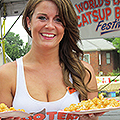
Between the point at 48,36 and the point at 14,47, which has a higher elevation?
the point at 14,47

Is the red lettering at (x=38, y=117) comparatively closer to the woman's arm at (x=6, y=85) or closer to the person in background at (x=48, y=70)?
the person in background at (x=48, y=70)

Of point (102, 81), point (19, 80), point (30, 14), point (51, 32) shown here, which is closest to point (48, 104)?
point (19, 80)

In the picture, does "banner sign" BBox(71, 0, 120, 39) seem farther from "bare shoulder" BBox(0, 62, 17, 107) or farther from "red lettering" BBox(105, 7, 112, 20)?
"bare shoulder" BBox(0, 62, 17, 107)

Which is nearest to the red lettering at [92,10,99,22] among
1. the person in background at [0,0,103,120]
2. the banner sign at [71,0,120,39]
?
the banner sign at [71,0,120,39]

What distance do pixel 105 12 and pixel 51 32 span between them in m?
3.79

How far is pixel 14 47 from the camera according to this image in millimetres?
32281

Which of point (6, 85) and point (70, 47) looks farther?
point (70, 47)

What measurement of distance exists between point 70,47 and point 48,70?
26 centimetres

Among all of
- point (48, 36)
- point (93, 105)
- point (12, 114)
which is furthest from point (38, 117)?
point (48, 36)

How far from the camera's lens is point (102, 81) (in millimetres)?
8719

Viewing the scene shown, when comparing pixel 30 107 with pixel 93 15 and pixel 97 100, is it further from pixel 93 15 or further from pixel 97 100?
pixel 93 15

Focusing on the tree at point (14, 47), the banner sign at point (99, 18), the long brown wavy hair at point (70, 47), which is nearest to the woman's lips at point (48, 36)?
the long brown wavy hair at point (70, 47)

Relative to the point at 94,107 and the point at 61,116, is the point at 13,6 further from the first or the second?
the point at 94,107

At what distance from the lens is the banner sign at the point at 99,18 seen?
4.97 metres
